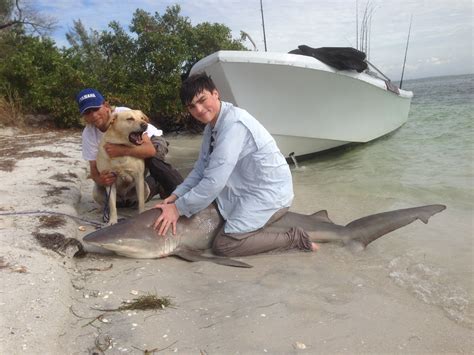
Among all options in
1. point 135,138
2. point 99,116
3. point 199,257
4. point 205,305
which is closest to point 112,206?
point 135,138

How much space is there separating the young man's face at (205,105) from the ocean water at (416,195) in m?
1.82

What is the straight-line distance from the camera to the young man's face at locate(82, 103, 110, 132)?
13.8 ft

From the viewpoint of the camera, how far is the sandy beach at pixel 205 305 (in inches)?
92.0

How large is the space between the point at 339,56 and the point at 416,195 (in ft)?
9.18

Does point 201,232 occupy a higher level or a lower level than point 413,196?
higher

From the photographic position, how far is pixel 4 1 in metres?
26.8

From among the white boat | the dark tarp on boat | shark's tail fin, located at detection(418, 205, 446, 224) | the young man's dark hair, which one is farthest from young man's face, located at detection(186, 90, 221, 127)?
the dark tarp on boat

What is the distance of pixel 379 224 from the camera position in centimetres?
411

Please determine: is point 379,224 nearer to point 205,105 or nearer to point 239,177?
point 239,177

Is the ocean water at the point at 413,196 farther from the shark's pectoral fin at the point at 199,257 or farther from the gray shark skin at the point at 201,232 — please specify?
the shark's pectoral fin at the point at 199,257

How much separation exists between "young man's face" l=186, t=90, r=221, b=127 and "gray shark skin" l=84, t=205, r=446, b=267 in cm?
87

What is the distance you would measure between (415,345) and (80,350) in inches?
68.5

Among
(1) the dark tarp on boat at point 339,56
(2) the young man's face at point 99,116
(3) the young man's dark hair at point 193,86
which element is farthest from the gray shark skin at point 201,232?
(1) the dark tarp on boat at point 339,56

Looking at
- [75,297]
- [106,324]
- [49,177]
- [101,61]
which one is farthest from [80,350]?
[101,61]
